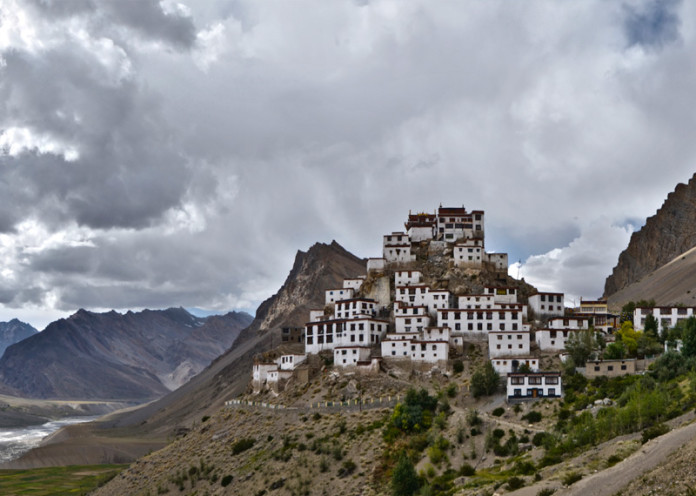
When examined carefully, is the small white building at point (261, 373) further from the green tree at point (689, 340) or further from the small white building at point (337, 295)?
the green tree at point (689, 340)

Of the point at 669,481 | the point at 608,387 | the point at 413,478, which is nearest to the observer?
the point at 669,481

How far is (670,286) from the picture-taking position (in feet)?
529

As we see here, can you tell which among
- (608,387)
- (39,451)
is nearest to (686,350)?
(608,387)

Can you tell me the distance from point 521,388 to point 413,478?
57.7 feet

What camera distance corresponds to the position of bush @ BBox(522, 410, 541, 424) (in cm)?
7244

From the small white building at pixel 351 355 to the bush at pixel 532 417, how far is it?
72.5 feet

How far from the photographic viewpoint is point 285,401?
92.6 metres

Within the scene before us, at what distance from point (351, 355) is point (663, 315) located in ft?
119

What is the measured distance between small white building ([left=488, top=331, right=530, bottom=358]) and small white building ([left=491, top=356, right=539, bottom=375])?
7.16 ft

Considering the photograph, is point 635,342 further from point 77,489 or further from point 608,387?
point 77,489

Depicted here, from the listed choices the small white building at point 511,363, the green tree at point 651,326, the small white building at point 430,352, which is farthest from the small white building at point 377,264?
the green tree at point 651,326

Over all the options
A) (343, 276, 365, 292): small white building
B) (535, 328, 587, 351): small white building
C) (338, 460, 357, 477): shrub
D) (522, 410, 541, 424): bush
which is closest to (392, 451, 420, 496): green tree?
(338, 460, 357, 477): shrub

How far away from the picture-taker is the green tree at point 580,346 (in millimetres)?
81206

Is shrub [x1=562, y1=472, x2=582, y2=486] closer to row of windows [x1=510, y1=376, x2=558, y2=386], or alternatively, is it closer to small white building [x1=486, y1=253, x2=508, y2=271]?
row of windows [x1=510, y1=376, x2=558, y2=386]
